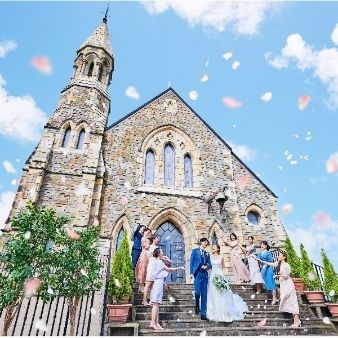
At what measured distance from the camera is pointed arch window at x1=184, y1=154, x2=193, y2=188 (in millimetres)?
A: 14647

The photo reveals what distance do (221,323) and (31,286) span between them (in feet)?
14.1

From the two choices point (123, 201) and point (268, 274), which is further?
point (123, 201)

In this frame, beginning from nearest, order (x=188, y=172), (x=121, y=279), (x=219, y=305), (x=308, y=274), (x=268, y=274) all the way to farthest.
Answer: (x=219, y=305)
(x=121, y=279)
(x=268, y=274)
(x=308, y=274)
(x=188, y=172)

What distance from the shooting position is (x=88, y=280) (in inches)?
284

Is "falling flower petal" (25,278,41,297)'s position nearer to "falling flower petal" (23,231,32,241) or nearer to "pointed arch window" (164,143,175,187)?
"falling flower petal" (23,231,32,241)

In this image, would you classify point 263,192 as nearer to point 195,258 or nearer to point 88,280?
point 195,258

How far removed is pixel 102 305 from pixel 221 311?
2.75 metres

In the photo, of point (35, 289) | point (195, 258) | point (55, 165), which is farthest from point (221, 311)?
point (55, 165)

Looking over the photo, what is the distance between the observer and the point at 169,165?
596 inches

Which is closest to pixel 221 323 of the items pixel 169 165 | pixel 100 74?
pixel 169 165

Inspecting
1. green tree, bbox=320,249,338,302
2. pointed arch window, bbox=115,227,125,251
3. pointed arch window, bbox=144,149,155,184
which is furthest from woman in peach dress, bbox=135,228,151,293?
pointed arch window, bbox=144,149,155,184

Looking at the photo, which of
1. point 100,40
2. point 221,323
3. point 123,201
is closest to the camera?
point 221,323

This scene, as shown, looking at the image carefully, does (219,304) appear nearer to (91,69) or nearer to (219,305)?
(219,305)

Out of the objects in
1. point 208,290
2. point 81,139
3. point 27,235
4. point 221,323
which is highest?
point 81,139
